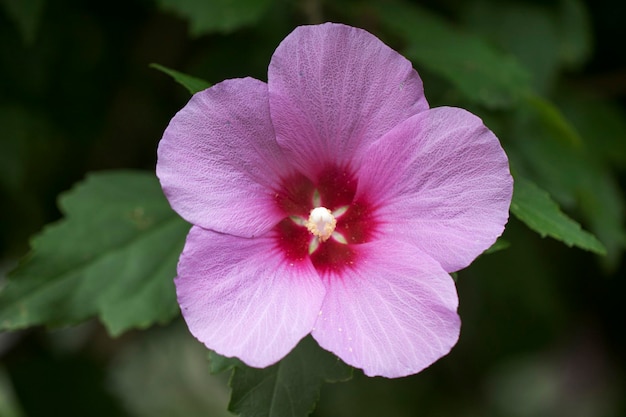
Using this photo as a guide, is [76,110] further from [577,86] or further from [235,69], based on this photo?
[577,86]

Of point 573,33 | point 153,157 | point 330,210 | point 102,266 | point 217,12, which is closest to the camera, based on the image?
point 330,210

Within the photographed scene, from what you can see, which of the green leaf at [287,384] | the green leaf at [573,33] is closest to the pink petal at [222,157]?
the green leaf at [287,384]

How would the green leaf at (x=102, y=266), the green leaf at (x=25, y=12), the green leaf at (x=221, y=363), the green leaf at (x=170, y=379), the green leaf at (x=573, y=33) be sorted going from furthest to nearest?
the green leaf at (x=170, y=379), the green leaf at (x=573, y=33), the green leaf at (x=25, y=12), the green leaf at (x=102, y=266), the green leaf at (x=221, y=363)

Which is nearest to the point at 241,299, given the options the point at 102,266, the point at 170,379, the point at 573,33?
the point at 102,266

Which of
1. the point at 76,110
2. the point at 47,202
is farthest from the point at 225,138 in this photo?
the point at 47,202

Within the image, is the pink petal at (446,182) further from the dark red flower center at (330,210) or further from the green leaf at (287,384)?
the green leaf at (287,384)

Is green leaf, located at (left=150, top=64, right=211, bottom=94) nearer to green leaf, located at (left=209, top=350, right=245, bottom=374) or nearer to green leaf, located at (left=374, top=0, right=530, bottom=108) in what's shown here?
green leaf, located at (left=209, top=350, right=245, bottom=374)

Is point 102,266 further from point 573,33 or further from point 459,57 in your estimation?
point 573,33

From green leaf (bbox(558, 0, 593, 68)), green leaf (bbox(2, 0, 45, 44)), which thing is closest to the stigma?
green leaf (bbox(2, 0, 45, 44))
